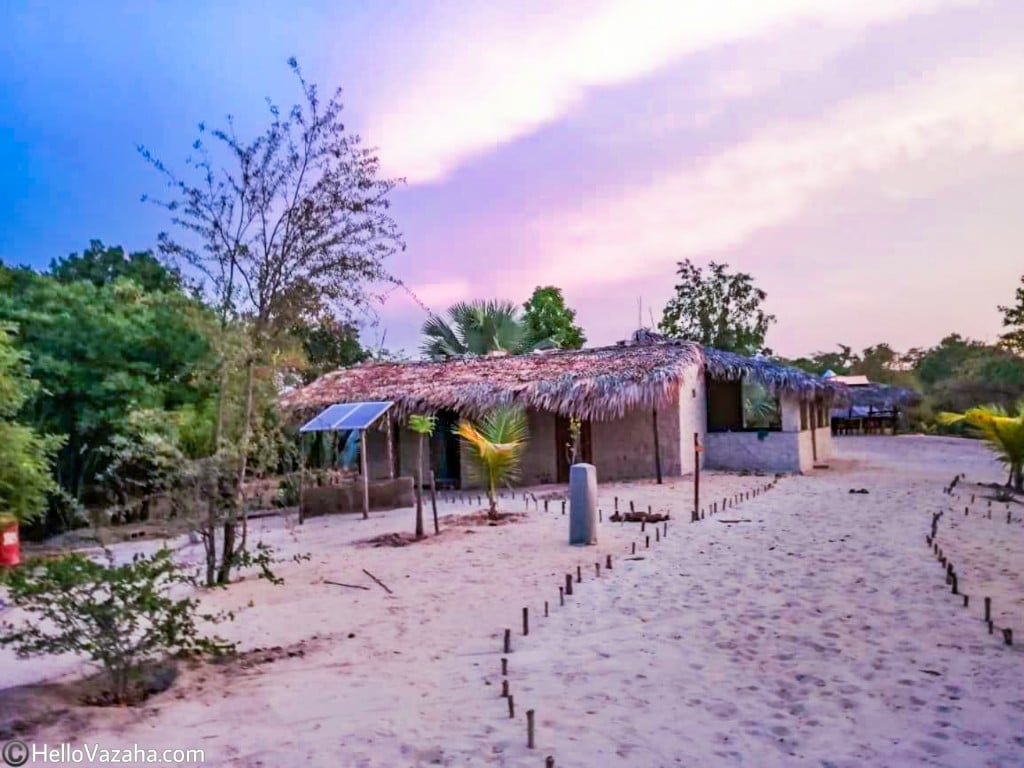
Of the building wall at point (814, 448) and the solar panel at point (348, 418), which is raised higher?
the solar panel at point (348, 418)

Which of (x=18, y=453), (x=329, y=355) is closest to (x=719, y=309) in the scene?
(x=329, y=355)

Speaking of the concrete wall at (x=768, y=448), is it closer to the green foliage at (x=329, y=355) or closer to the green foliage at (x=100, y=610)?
the green foliage at (x=329, y=355)

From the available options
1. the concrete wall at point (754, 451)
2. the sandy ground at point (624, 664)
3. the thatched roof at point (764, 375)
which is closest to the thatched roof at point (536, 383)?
the thatched roof at point (764, 375)

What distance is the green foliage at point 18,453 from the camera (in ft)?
35.9

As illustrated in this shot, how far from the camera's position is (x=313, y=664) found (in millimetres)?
4953

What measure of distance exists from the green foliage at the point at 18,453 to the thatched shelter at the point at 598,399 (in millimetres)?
4812

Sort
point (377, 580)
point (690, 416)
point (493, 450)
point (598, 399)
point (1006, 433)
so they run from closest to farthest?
point (377, 580)
point (493, 450)
point (1006, 433)
point (598, 399)
point (690, 416)

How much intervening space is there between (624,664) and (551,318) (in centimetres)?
2180

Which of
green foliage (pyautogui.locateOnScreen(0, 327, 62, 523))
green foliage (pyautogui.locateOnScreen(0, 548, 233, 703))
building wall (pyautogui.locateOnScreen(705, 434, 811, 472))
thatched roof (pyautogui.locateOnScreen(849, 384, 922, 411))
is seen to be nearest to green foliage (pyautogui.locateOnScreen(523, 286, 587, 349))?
building wall (pyautogui.locateOnScreen(705, 434, 811, 472))

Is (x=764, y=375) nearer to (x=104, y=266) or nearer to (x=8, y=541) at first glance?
(x=8, y=541)

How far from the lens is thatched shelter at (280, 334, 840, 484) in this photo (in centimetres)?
1588

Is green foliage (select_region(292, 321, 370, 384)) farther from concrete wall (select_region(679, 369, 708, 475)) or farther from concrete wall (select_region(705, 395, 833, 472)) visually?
concrete wall (select_region(705, 395, 833, 472))

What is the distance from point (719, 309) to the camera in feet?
93.0

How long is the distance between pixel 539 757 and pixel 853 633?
276 cm
